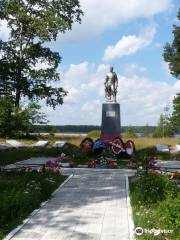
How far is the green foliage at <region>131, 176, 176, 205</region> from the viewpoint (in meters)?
12.2

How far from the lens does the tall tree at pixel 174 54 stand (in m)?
46.5

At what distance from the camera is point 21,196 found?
38.6 feet

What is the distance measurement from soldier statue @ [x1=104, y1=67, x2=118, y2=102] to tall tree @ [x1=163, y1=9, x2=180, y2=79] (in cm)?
1894

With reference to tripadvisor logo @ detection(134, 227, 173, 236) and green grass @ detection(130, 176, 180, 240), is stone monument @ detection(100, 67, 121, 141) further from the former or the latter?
tripadvisor logo @ detection(134, 227, 173, 236)

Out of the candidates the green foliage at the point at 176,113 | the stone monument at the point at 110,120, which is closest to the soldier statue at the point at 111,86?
the stone monument at the point at 110,120

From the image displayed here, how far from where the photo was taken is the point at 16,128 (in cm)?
1547

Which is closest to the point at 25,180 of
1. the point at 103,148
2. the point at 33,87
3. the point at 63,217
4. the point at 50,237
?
the point at 63,217

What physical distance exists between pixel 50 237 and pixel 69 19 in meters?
28.2

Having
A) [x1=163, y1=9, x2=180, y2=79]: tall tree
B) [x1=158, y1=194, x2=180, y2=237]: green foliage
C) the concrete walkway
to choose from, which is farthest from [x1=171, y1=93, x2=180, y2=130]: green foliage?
[x1=158, y1=194, x2=180, y2=237]: green foliage

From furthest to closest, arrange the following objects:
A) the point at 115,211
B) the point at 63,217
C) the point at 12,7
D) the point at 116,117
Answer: the point at 12,7, the point at 116,117, the point at 115,211, the point at 63,217

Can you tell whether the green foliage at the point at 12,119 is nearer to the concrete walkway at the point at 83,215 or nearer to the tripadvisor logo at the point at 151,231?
the concrete walkway at the point at 83,215

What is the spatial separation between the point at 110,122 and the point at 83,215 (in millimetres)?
17037

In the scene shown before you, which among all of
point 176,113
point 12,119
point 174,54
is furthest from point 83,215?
point 176,113

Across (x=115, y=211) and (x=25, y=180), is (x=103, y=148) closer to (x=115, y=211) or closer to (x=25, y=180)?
(x=25, y=180)
